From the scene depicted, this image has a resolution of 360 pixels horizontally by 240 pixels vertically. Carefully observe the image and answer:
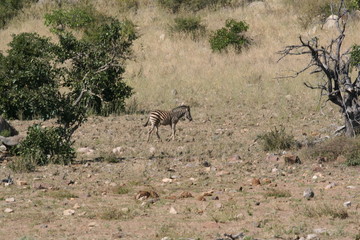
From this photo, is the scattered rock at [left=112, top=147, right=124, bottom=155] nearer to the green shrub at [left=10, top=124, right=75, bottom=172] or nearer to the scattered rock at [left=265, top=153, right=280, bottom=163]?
the green shrub at [left=10, top=124, right=75, bottom=172]

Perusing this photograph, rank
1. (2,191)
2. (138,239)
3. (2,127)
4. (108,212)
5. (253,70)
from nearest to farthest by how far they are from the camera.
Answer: (138,239), (108,212), (2,191), (2,127), (253,70)

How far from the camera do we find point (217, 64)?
86.3 feet

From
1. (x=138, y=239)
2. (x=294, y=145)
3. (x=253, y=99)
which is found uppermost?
(x=253, y=99)

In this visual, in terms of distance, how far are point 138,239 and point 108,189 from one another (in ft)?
9.86

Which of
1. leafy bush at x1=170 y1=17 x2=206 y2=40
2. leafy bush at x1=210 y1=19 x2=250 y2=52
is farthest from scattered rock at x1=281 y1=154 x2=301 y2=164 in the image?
leafy bush at x1=170 y1=17 x2=206 y2=40

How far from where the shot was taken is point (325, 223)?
8.30 metres

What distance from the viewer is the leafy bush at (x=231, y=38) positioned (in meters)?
28.2

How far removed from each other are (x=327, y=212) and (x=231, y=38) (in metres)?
20.3

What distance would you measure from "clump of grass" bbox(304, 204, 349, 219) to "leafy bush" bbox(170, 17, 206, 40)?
2234 centimetres

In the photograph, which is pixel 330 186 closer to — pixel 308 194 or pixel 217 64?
pixel 308 194

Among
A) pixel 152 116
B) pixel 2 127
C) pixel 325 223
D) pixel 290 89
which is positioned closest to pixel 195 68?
pixel 290 89

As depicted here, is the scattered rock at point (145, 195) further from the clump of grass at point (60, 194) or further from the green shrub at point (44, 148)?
the green shrub at point (44, 148)

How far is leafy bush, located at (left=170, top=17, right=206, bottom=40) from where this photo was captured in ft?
101

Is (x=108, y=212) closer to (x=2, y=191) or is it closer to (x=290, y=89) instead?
(x=2, y=191)
